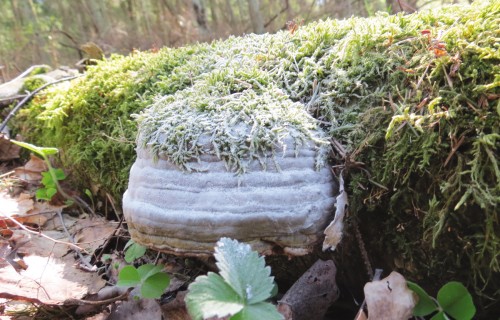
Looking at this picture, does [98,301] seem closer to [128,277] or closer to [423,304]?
[128,277]

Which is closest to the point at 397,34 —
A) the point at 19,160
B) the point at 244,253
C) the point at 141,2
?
the point at 244,253

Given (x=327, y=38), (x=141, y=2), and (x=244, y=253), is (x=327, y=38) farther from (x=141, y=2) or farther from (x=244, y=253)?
(x=141, y=2)

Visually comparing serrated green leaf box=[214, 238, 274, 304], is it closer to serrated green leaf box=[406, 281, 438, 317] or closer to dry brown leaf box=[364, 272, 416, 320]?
dry brown leaf box=[364, 272, 416, 320]

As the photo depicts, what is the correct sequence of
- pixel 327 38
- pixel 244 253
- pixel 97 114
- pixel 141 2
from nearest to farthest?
pixel 244 253, pixel 327 38, pixel 97 114, pixel 141 2

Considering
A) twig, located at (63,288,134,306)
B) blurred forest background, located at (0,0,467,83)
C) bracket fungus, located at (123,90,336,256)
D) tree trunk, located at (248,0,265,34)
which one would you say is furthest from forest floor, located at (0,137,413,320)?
tree trunk, located at (248,0,265,34)

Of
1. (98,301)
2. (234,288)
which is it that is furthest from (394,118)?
(98,301)

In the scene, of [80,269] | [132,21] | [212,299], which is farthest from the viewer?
[132,21]
